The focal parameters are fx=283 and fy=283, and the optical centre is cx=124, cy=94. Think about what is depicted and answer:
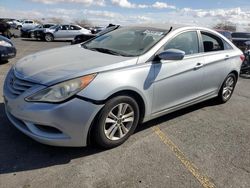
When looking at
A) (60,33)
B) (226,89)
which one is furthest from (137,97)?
(60,33)

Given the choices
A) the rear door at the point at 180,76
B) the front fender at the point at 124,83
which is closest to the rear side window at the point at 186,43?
the rear door at the point at 180,76

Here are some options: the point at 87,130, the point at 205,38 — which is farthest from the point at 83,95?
the point at 205,38

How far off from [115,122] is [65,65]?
3.08 feet

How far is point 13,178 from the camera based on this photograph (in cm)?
291

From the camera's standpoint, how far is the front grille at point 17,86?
3239mm

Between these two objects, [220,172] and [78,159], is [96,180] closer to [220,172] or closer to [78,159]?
[78,159]

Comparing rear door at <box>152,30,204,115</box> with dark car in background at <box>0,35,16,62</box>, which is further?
dark car in background at <box>0,35,16,62</box>

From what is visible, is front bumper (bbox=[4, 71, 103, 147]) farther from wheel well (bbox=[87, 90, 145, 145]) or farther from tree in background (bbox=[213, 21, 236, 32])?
tree in background (bbox=[213, 21, 236, 32])

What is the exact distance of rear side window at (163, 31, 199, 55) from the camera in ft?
13.9

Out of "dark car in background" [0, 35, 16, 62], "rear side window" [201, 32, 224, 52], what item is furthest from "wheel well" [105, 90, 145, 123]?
"dark car in background" [0, 35, 16, 62]

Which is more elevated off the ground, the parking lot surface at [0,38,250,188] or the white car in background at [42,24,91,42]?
the parking lot surface at [0,38,250,188]

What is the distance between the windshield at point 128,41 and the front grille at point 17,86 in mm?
1300

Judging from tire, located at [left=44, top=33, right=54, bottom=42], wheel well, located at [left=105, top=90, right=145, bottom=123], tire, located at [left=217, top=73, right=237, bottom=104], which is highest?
wheel well, located at [left=105, top=90, right=145, bottom=123]

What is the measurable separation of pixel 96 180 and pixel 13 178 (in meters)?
0.85
